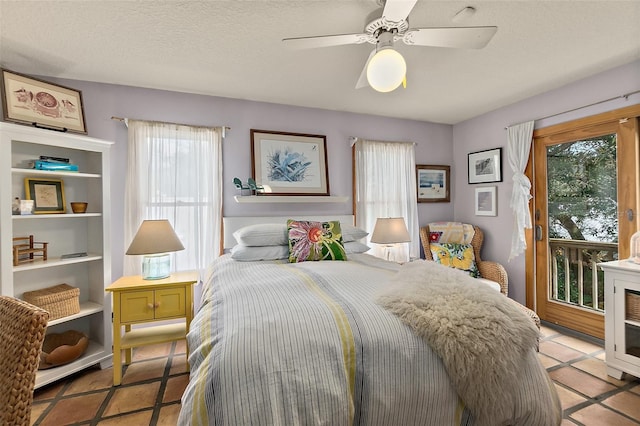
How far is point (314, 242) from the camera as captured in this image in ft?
8.79

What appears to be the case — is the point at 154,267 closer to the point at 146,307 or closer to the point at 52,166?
the point at 146,307

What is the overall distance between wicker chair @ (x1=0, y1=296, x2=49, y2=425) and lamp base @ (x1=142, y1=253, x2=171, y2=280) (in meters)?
1.63

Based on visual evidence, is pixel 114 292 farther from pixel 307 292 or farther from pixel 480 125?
pixel 480 125

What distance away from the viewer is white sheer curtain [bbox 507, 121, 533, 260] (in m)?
3.35

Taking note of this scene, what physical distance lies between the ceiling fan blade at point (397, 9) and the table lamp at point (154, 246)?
2.18 m

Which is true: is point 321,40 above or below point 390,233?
above

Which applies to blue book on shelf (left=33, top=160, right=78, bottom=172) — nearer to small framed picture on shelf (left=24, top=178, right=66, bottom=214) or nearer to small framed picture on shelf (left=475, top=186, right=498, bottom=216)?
small framed picture on shelf (left=24, top=178, right=66, bottom=214)

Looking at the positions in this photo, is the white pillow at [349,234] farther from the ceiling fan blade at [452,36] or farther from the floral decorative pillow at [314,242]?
the ceiling fan blade at [452,36]

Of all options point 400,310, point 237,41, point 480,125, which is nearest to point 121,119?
point 237,41

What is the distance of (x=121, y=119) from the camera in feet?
9.38

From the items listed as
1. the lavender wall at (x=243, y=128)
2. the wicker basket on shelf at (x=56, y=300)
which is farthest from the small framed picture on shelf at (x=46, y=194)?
the wicker basket on shelf at (x=56, y=300)

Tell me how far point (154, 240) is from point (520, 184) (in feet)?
12.1

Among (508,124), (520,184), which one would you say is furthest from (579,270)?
(508,124)

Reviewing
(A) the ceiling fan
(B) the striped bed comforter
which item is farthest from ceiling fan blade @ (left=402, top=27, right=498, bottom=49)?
(B) the striped bed comforter
